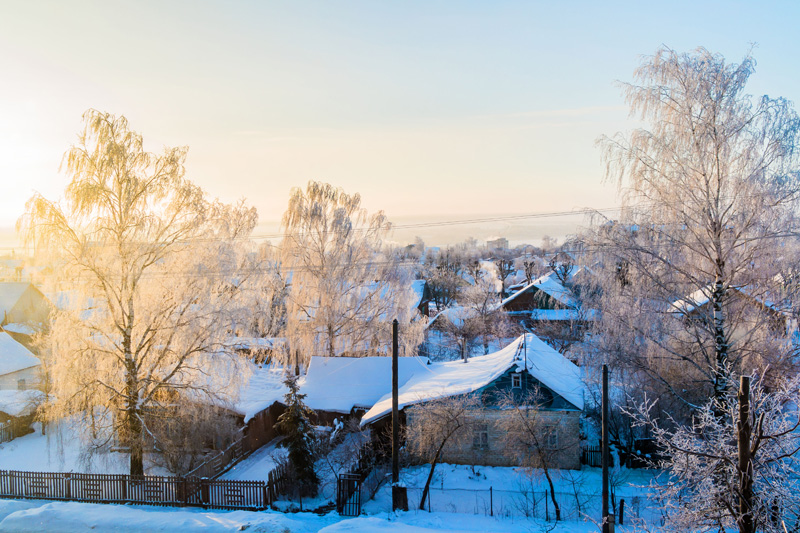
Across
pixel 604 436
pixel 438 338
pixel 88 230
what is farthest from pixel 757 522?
pixel 438 338

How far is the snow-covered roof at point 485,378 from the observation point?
17.7 meters

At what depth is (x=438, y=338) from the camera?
1896 inches

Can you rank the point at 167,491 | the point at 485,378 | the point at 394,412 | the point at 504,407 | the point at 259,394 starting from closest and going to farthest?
1. the point at 394,412
2. the point at 167,491
3. the point at 504,407
4. the point at 485,378
5. the point at 259,394

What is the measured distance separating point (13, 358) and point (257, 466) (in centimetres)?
1952

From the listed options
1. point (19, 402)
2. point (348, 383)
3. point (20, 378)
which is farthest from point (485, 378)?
point (20, 378)

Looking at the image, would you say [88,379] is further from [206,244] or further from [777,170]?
[777,170]

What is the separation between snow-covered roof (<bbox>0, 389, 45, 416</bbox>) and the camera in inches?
861

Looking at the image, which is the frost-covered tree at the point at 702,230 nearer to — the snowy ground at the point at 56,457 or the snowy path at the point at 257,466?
the snowy path at the point at 257,466

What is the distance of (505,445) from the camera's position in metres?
16.8

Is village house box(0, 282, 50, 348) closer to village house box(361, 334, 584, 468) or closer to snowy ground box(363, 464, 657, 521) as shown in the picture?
village house box(361, 334, 584, 468)

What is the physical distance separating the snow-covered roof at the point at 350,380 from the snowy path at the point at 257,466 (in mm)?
2553

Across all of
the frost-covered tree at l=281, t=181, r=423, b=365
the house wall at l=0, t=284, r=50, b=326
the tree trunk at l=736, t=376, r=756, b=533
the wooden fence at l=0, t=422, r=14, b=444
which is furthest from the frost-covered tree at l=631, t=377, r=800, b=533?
the house wall at l=0, t=284, r=50, b=326

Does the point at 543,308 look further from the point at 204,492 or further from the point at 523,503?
the point at 204,492

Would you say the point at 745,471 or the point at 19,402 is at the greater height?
the point at 745,471
